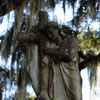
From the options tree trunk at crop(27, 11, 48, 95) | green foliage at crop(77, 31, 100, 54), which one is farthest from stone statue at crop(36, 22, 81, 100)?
green foliage at crop(77, 31, 100, 54)

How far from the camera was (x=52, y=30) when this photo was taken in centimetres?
582

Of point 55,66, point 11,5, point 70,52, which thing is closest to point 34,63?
point 55,66

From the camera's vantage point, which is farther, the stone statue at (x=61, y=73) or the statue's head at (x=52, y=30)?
the statue's head at (x=52, y=30)

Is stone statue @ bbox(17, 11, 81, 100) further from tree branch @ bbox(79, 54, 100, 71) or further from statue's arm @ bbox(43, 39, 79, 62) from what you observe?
tree branch @ bbox(79, 54, 100, 71)

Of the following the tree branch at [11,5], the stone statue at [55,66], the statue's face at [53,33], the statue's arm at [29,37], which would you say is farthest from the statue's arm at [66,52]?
the tree branch at [11,5]

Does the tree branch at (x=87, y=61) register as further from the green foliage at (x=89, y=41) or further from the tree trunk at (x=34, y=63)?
the green foliage at (x=89, y=41)

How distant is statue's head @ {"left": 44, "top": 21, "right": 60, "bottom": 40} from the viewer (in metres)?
5.80

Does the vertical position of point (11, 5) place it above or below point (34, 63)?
above

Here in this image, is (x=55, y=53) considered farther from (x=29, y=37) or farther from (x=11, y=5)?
(x=11, y=5)

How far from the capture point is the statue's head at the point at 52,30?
580cm

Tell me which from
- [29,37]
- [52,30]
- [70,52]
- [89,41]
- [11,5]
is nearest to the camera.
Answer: [70,52]

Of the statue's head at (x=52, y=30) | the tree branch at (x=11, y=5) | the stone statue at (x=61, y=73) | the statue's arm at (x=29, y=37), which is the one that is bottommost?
the stone statue at (x=61, y=73)

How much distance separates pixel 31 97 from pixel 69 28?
3.15 metres

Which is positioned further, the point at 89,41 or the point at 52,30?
the point at 89,41
